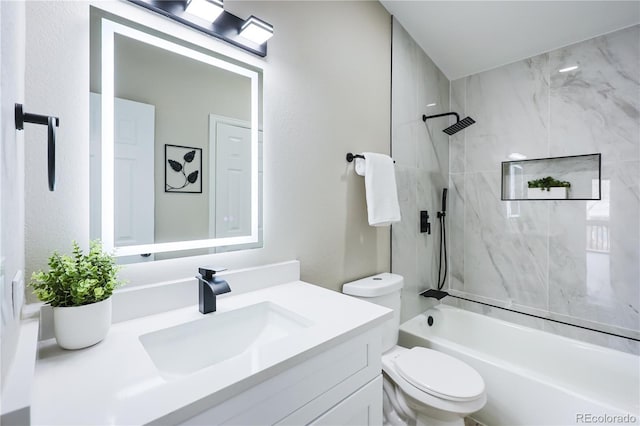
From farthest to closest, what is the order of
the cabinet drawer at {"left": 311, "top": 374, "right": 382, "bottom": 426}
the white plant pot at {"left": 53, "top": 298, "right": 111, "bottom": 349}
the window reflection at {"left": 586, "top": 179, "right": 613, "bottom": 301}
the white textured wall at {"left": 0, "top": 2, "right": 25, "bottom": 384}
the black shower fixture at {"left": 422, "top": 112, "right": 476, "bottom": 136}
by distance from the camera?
the black shower fixture at {"left": 422, "top": 112, "right": 476, "bottom": 136} < the window reflection at {"left": 586, "top": 179, "right": 613, "bottom": 301} < the cabinet drawer at {"left": 311, "top": 374, "right": 382, "bottom": 426} < the white plant pot at {"left": 53, "top": 298, "right": 111, "bottom": 349} < the white textured wall at {"left": 0, "top": 2, "right": 25, "bottom": 384}

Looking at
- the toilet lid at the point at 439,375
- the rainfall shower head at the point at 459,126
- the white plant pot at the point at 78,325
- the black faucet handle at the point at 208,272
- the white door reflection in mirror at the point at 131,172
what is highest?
the rainfall shower head at the point at 459,126

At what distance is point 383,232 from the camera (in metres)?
1.97

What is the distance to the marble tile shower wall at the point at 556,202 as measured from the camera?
187 cm

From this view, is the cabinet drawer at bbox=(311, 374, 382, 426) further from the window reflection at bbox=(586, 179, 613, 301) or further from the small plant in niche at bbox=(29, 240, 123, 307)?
the window reflection at bbox=(586, 179, 613, 301)

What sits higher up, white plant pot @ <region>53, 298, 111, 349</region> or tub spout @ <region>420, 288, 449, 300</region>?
white plant pot @ <region>53, 298, 111, 349</region>

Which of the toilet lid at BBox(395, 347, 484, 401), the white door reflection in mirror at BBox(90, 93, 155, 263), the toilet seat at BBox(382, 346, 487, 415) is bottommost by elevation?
the toilet seat at BBox(382, 346, 487, 415)

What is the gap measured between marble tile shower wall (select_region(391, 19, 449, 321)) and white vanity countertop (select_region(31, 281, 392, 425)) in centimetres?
136

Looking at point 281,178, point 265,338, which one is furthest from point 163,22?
point 265,338

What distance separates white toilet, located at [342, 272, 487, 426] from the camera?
1.30m

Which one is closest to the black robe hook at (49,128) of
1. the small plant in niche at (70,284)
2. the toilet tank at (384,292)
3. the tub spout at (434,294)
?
the small plant in niche at (70,284)

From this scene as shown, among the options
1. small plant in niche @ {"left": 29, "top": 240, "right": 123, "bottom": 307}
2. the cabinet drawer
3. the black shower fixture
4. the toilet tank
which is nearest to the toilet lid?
the toilet tank

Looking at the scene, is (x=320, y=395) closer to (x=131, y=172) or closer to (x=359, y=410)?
(x=359, y=410)

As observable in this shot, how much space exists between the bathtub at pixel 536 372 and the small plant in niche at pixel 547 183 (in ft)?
3.47

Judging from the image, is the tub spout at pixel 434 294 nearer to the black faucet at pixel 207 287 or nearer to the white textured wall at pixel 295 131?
the white textured wall at pixel 295 131
